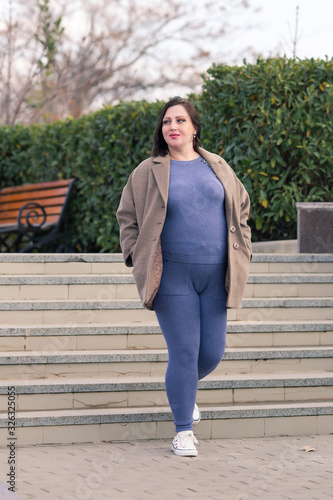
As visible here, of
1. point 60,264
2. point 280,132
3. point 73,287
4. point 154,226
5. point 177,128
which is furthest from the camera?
point 280,132

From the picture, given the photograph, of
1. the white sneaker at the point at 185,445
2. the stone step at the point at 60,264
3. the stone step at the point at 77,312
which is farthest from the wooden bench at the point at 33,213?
the white sneaker at the point at 185,445

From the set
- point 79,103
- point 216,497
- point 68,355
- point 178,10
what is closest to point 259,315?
point 68,355

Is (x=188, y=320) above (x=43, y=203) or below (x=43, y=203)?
below

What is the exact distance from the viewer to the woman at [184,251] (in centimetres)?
436

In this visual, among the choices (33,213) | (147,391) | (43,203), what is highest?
(43,203)

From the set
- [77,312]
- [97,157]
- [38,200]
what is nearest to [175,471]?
[77,312]

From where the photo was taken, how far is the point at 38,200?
403 inches

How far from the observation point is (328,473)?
4098 millimetres

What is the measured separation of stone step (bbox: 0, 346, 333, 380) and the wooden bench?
13.5 feet

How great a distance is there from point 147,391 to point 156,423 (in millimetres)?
301

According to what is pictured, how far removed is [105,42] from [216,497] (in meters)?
20.7

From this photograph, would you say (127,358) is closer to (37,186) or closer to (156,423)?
(156,423)

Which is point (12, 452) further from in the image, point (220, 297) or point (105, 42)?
point (105, 42)

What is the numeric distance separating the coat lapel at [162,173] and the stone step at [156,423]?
1.41 meters
